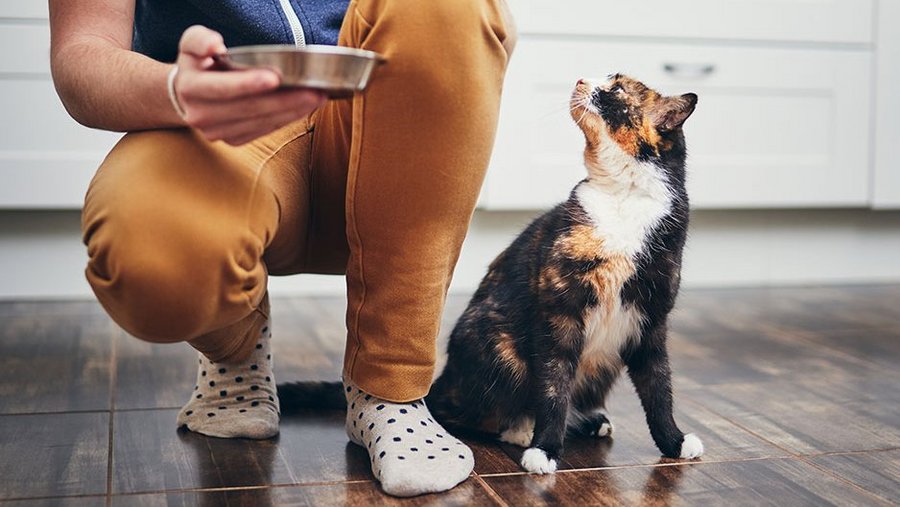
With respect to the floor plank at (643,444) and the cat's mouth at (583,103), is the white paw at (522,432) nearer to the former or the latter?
the floor plank at (643,444)

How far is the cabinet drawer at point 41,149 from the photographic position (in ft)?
8.07

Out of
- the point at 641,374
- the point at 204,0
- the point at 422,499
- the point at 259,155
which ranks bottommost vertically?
the point at 422,499

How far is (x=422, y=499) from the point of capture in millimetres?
1166

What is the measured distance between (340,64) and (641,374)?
63 cm

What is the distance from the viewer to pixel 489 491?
1.20 metres

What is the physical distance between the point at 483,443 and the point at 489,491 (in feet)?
0.63

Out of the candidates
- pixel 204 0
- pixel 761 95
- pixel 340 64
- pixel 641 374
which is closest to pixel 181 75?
pixel 340 64

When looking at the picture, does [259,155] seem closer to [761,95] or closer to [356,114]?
[356,114]

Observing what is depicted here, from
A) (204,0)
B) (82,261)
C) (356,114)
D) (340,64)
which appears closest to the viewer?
(340,64)

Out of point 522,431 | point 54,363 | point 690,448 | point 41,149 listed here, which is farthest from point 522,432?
point 41,149

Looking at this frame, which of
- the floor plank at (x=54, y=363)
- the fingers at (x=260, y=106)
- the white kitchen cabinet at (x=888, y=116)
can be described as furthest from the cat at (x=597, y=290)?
the white kitchen cabinet at (x=888, y=116)

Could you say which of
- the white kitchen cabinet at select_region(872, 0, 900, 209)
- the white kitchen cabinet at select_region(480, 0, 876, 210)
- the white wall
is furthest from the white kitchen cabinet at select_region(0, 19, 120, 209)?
the white kitchen cabinet at select_region(872, 0, 900, 209)

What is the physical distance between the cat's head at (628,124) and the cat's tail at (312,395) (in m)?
0.51

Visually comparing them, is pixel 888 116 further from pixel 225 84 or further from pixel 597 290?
pixel 225 84
